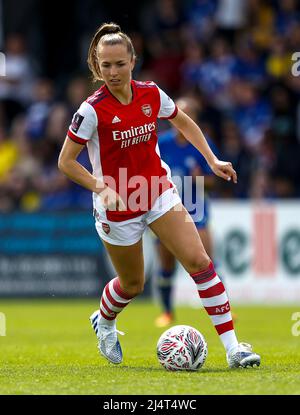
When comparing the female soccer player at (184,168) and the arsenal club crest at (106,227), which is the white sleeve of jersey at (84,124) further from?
the female soccer player at (184,168)

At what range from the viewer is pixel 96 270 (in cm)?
1680

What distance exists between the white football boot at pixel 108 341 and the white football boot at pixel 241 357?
1.04 m

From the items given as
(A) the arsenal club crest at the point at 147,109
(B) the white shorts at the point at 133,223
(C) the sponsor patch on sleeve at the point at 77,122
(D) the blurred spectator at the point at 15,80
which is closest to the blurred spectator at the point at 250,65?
(D) the blurred spectator at the point at 15,80

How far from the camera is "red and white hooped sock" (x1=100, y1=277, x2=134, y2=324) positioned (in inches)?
322

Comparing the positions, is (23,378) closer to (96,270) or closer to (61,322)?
(61,322)

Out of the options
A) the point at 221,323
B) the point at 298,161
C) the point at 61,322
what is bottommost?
the point at 61,322

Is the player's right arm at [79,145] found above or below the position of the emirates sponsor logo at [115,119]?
below

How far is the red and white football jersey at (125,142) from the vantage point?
24.7ft

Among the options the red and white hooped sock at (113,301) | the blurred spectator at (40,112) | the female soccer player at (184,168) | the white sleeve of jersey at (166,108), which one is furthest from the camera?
the blurred spectator at (40,112)

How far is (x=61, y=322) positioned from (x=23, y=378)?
20.5 feet

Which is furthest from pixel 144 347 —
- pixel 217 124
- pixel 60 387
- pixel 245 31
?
pixel 245 31

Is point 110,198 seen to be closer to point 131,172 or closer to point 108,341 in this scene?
point 131,172

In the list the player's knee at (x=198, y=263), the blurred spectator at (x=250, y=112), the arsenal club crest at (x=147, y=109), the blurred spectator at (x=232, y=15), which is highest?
the blurred spectator at (x=232, y=15)

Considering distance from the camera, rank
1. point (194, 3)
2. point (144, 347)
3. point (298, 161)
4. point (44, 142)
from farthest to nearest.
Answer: point (194, 3), point (44, 142), point (298, 161), point (144, 347)
